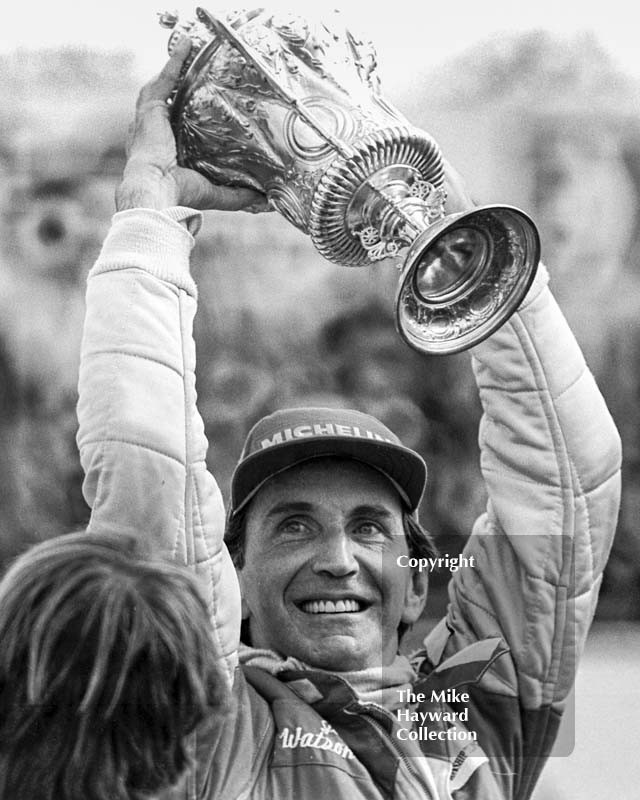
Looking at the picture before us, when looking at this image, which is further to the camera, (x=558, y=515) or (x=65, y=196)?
(x=65, y=196)

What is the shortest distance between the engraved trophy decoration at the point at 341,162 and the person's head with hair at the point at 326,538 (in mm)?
208

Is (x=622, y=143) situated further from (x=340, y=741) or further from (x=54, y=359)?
(x=340, y=741)

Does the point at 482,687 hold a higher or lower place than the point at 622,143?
lower

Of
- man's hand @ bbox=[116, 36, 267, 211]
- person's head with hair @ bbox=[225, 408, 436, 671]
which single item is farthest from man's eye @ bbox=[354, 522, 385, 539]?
man's hand @ bbox=[116, 36, 267, 211]

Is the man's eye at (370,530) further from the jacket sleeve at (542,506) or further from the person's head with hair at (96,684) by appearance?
the person's head with hair at (96,684)

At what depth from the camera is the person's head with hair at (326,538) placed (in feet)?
5.21

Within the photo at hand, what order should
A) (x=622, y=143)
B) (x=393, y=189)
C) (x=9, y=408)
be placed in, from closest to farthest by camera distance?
1. (x=393, y=189)
2. (x=9, y=408)
3. (x=622, y=143)

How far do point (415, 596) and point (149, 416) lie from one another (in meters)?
0.46

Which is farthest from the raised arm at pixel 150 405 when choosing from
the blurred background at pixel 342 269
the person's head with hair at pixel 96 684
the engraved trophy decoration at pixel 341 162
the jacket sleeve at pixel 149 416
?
the blurred background at pixel 342 269

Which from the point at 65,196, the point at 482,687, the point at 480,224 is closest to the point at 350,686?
the point at 482,687

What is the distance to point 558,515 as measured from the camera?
1.65m

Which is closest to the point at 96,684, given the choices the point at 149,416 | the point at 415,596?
the point at 149,416

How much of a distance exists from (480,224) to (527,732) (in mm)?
613

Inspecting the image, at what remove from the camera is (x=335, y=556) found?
1.60 m
